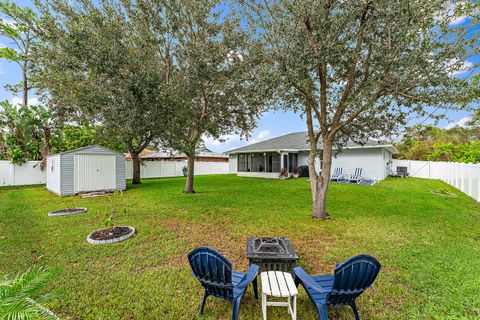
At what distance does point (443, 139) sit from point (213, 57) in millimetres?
31118

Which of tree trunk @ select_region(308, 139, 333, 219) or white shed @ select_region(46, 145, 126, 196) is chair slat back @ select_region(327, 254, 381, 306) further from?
white shed @ select_region(46, 145, 126, 196)

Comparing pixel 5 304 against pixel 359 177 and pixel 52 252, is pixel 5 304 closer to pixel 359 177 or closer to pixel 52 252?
pixel 52 252

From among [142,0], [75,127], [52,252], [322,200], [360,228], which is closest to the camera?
[52,252]

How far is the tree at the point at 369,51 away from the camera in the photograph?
5258 millimetres

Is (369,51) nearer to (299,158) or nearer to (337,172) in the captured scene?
(337,172)

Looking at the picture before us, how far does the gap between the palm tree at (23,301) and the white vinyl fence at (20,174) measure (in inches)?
711

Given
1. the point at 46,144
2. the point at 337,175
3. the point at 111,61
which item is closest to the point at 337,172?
the point at 337,175

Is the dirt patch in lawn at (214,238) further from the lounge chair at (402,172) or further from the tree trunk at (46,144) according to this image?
the lounge chair at (402,172)

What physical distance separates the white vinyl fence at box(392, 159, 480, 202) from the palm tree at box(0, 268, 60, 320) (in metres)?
13.9

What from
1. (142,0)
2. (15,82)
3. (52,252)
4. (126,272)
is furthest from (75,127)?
(126,272)

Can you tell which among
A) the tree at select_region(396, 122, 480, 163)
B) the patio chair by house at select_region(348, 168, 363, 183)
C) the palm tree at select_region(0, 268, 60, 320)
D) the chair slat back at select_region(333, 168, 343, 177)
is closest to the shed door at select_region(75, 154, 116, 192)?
the palm tree at select_region(0, 268, 60, 320)

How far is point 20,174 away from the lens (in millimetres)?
15867

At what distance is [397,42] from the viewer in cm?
542

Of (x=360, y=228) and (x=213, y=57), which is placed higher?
(x=213, y=57)
